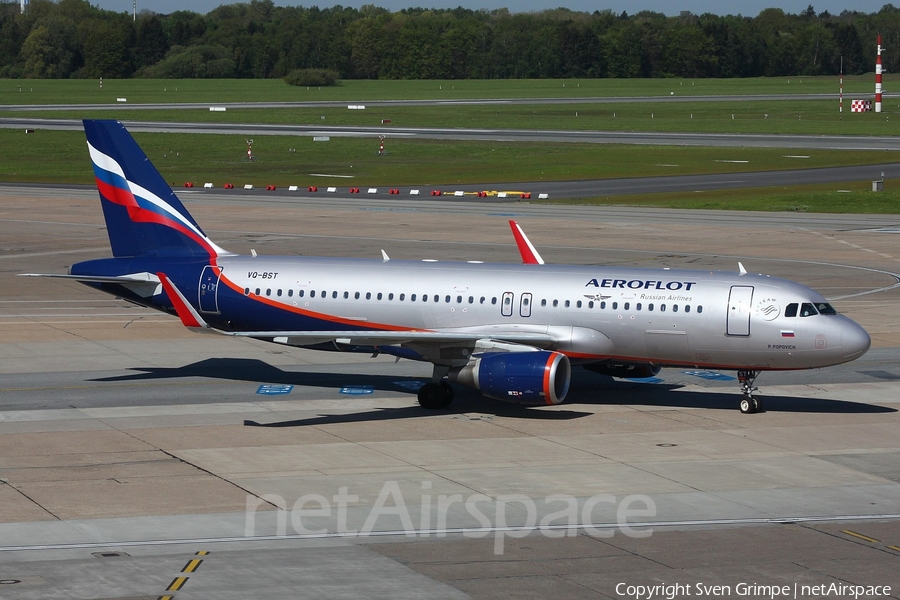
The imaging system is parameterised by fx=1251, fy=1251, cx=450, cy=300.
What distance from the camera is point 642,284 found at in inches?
1460

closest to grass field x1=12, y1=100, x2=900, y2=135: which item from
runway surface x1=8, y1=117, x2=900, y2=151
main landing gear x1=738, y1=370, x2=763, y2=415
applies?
runway surface x1=8, y1=117, x2=900, y2=151

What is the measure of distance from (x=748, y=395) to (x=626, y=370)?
149 inches

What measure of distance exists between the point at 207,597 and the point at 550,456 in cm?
1232

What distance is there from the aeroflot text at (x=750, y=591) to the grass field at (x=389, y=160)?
3430 inches

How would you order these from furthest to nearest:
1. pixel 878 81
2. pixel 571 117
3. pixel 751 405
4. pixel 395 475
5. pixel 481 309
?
pixel 878 81
pixel 571 117
pixel 481 309
pixel 751 405
pixel 395 475

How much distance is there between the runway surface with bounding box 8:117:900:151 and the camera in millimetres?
138625

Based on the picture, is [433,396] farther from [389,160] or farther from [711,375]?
[389,160]

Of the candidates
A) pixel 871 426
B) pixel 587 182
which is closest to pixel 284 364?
pixel 871 426

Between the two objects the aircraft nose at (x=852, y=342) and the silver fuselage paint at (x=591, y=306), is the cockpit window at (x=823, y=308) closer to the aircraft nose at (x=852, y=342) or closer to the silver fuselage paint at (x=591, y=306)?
the silver fuselage paint at (x=591, y=306)

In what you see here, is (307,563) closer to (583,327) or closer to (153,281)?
(583,327)

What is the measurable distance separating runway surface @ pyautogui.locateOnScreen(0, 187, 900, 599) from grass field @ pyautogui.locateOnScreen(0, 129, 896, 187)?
59.5m

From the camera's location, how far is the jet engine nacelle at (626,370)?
38219mm

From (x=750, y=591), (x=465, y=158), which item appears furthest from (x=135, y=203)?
(x=465, y=158)

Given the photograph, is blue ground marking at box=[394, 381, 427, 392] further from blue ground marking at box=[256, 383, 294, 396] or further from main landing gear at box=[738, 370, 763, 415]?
main landing gear at box=[738, 370, 763, 415]
